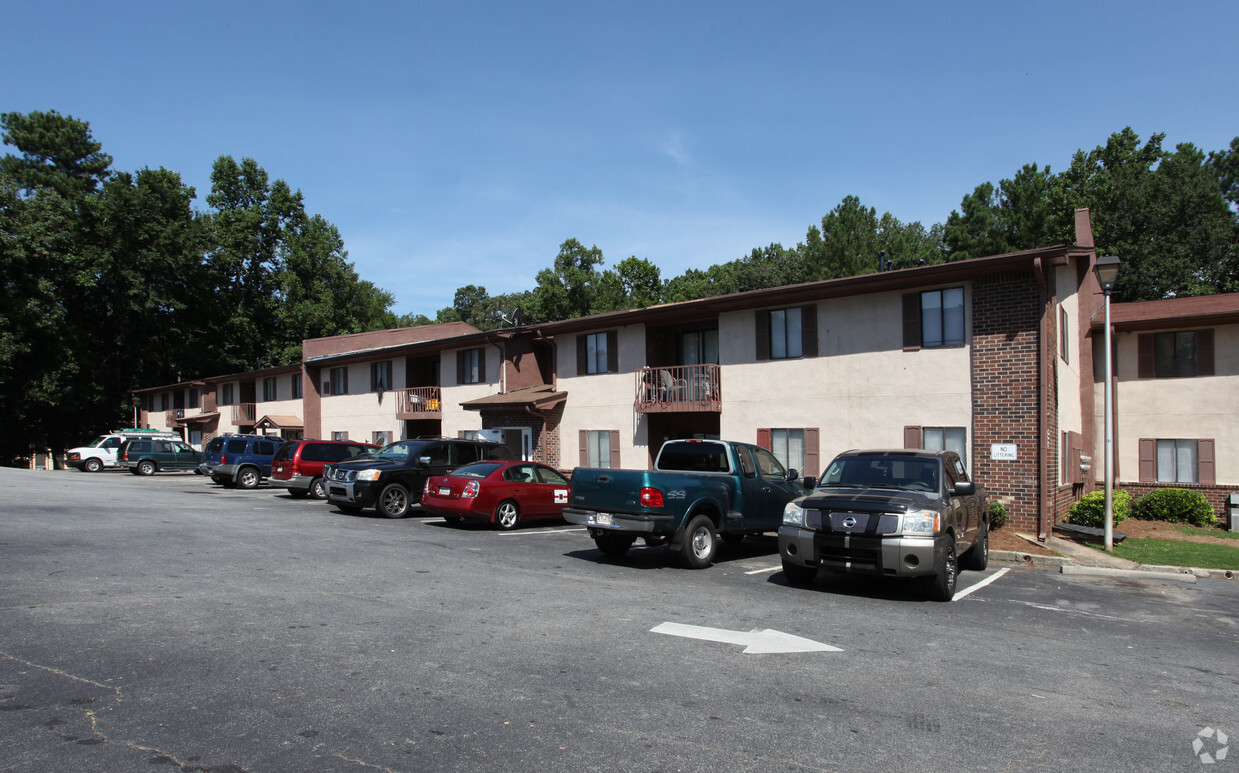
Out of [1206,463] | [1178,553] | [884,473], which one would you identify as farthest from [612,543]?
[1206,463]

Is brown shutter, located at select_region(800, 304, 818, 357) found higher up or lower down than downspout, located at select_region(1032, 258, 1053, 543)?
higher up

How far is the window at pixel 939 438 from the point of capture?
16141mm

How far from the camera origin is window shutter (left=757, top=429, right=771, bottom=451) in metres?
19.4

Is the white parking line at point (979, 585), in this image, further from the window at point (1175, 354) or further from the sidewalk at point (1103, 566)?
the window at point (1175, 354)

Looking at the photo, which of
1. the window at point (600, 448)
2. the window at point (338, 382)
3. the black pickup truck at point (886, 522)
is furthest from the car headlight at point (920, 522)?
the window at point (338, 382)

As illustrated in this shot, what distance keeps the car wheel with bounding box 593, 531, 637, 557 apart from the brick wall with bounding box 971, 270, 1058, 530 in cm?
800

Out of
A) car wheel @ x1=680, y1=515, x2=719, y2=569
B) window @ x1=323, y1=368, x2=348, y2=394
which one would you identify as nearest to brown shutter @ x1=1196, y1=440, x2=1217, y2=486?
car wheel @ x1=680, y1=515, x2=719, y2=569

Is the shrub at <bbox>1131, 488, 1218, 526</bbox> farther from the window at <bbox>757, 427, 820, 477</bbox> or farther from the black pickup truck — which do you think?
the black pickup truck

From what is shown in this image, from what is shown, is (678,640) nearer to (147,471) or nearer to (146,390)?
(147,471)

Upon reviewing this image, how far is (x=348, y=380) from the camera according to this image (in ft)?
118

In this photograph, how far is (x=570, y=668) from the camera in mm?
5832

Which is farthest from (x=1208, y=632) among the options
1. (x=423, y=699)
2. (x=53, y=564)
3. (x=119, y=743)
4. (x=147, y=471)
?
(x=147, y=471)

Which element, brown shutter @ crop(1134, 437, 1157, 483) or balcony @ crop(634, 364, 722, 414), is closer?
balcony @ crop(634, 364, 722, 414)

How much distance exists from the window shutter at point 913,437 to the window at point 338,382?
1056 inches
